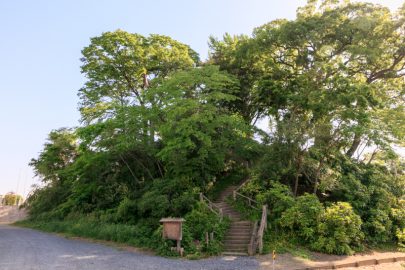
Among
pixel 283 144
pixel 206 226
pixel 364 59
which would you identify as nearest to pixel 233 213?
pixel 206 226

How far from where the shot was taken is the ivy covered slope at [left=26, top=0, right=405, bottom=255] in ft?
46.3

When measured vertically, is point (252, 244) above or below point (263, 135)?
below

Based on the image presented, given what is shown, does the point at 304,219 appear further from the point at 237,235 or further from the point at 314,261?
the point at 237,235

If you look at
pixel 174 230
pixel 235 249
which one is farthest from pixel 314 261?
pixel 174 230

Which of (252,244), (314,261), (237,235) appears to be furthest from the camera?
(237,235)

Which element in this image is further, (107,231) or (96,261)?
(107,231)

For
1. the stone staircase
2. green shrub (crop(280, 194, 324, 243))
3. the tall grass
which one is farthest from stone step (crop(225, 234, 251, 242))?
the tall grass

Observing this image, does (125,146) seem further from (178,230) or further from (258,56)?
(258,56)

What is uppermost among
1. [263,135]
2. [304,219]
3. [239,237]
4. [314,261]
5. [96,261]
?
[263,135]

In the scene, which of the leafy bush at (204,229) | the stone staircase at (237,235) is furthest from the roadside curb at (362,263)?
the leafy bush at (204,229)

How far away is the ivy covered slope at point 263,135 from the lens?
1412 cm

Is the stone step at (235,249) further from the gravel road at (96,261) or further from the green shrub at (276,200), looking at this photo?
the green shrub at (276,200)

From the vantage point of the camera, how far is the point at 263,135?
1652 centimetres

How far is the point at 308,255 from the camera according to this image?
472 inches
